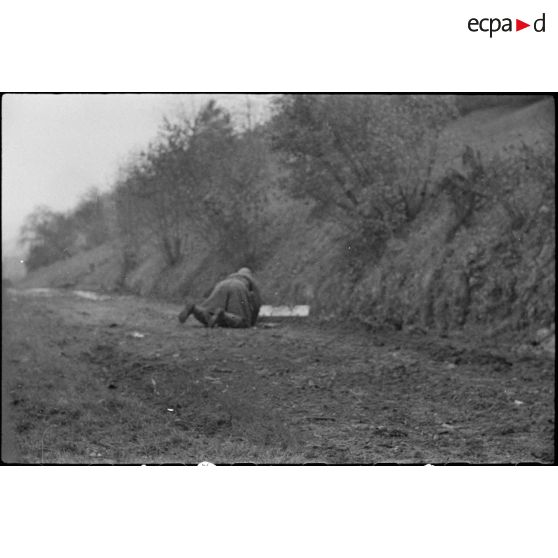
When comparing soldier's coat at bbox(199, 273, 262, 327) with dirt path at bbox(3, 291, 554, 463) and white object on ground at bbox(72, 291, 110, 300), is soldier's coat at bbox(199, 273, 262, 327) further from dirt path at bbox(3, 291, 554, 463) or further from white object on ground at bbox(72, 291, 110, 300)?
white object on ground at bbox(72, 291, 110, 300)

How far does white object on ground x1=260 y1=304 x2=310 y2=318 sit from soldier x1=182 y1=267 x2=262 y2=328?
2.3 inches

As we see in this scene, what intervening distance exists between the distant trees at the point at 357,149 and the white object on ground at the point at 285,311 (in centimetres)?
68

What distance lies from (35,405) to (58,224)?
1125 mm

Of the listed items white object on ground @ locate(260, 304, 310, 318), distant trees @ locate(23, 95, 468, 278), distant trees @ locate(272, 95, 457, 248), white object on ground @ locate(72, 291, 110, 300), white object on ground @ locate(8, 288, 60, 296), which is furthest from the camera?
distant trees @ locate(272, 95, 457, 248)

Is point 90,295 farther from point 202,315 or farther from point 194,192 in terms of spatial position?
point 194,192

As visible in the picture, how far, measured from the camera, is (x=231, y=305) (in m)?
5.39

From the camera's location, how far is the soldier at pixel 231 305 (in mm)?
5375

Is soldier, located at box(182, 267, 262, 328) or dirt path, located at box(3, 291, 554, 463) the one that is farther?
soldier, located at box(182, 267, 262, 328)

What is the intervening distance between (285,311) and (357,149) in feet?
4.56

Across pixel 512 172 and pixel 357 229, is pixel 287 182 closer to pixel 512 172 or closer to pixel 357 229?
pixel 357 229

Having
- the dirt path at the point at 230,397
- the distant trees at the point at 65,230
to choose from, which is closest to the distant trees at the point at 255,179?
the distant trees at the point at 65,230

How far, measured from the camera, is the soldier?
538cm
